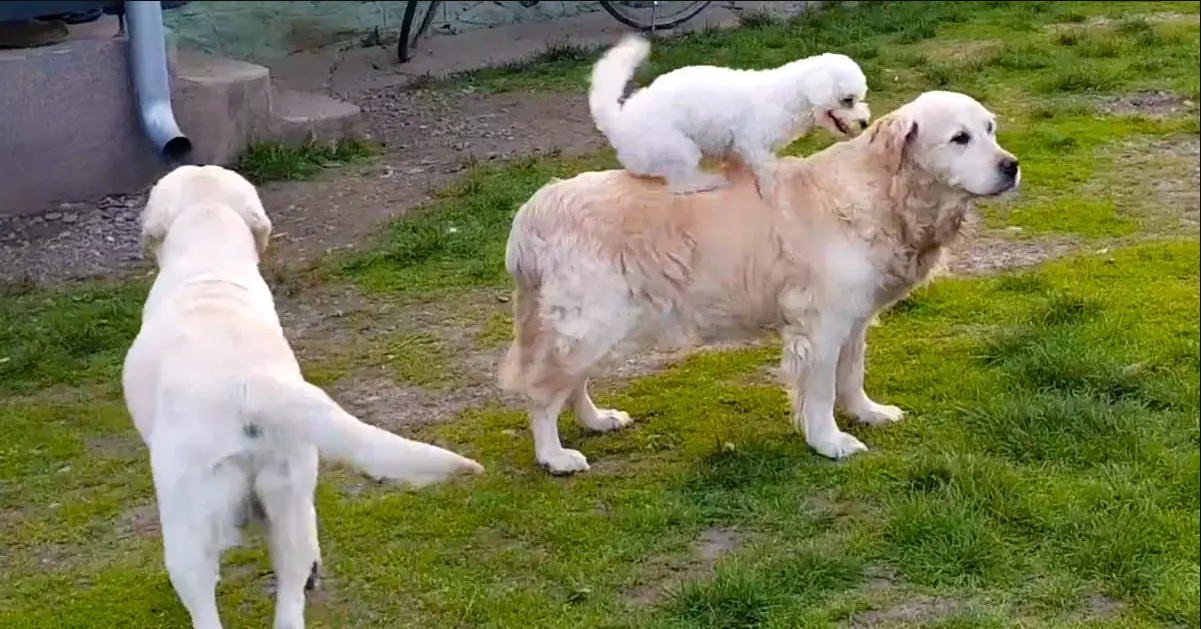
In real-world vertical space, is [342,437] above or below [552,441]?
above

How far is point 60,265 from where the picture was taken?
636 cm

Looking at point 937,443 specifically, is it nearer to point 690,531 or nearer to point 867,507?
point 867,507

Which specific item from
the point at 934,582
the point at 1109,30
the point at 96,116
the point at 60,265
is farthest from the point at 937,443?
the point at 1109,30

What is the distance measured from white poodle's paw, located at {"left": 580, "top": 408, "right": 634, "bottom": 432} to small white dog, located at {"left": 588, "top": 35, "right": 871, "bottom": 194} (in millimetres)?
793

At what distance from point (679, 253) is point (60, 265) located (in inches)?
128

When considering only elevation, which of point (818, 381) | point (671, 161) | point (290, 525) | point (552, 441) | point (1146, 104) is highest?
point (671, 161)

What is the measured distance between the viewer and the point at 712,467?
4.35 meters

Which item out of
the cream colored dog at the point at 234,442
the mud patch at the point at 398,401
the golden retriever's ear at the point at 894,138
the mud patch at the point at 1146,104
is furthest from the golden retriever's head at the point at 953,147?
the mud patch at the point at 1146,104

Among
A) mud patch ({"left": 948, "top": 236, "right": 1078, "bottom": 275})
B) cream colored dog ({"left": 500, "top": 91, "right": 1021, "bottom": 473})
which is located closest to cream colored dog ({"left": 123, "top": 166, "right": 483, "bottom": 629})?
cream colored dog ({"left": 500, "top": 91, "right": 1021, "bottom": 473})

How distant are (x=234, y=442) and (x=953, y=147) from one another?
2272 mm

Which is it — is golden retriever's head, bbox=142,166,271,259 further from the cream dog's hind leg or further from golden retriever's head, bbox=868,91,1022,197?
golden retriever's head, bbox=868,91,1022,197

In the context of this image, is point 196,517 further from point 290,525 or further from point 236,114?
point 236,114

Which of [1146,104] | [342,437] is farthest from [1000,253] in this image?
[342,437]

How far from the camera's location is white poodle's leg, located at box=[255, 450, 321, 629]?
3070 mm
